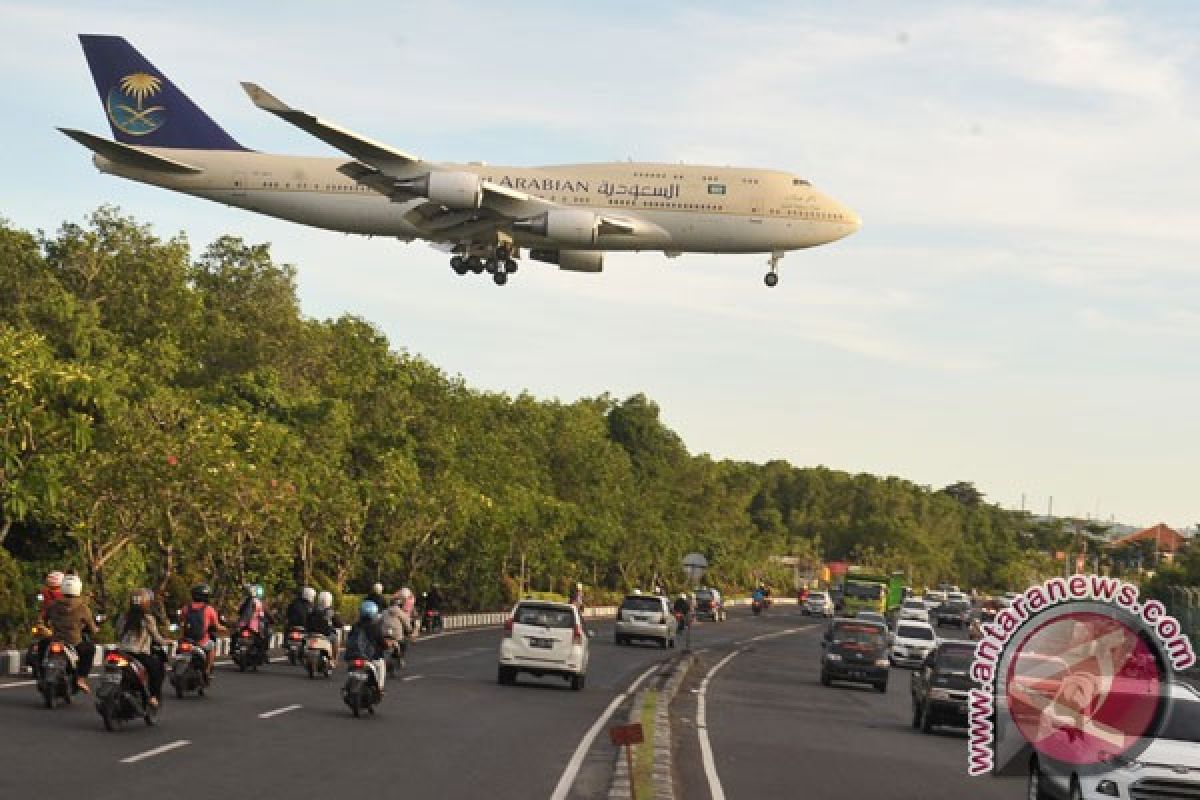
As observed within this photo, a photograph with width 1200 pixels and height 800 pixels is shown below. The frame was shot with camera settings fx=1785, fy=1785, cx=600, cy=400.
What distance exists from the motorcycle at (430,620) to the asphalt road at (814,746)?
18670 mm

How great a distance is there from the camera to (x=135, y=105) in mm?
59438

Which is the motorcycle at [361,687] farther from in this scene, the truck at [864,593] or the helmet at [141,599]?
the truck at [864,593]

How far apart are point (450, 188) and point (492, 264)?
155 inches

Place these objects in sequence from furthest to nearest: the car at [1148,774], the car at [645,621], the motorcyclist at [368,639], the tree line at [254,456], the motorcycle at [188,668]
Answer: the car at [645,621]
the tree line at [254,456]
the motorcycle at [188,668]
the motorcyclist at [368,639]
the car at [1148,774]

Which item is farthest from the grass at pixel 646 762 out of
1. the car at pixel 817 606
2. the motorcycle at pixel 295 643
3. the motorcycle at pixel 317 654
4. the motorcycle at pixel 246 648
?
the car at pixel 817 606

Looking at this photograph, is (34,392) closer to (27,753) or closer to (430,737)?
(430,737)

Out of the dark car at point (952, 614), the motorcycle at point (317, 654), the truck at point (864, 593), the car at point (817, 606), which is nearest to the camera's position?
the motorcycle at point (317, 654)

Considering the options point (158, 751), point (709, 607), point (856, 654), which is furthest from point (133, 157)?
point (709, 607)

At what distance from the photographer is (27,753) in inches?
622

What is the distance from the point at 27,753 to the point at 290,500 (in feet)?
104

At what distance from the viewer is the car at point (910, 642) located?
52.8 metres

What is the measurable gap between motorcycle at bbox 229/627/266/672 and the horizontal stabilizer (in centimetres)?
2108

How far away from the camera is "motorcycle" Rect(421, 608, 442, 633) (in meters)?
58.8

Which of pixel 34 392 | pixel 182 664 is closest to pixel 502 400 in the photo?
pixel 34 392
